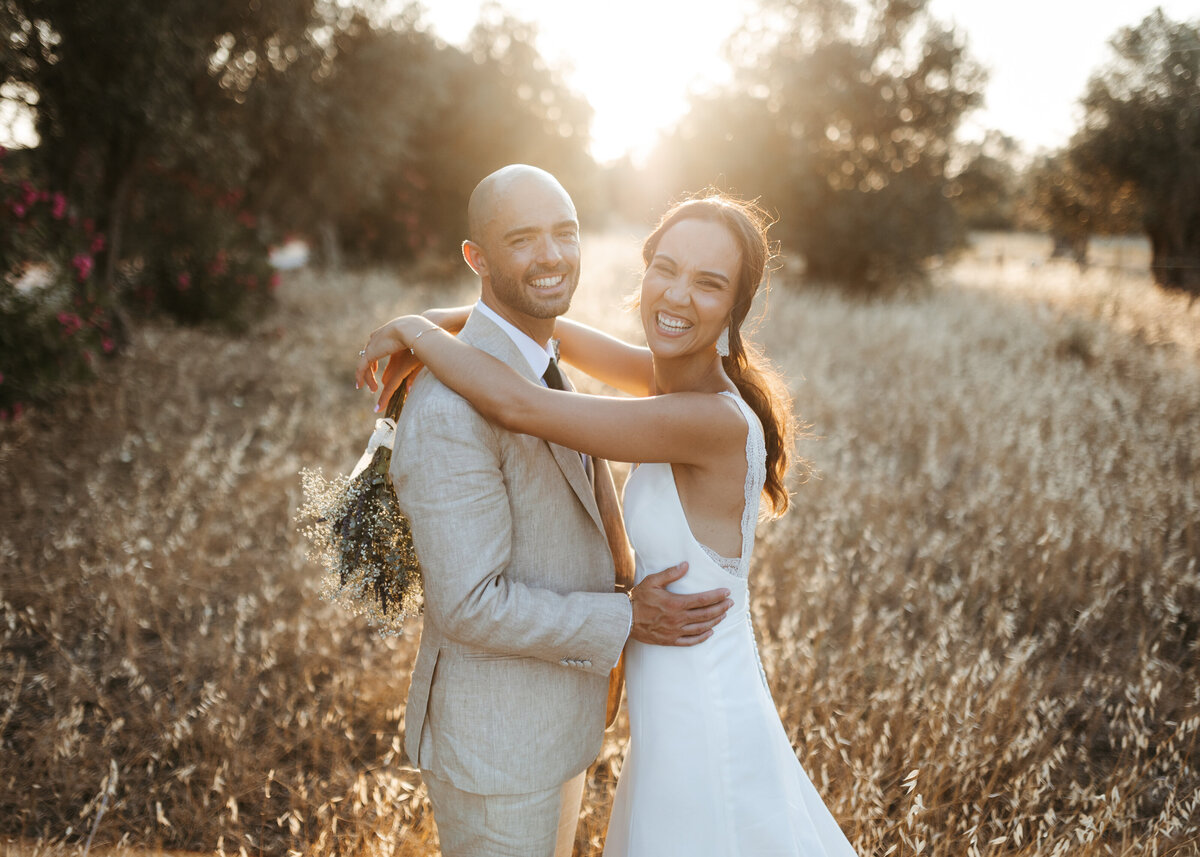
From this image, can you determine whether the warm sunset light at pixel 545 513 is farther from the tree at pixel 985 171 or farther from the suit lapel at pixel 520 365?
the tree at pixel 985 171

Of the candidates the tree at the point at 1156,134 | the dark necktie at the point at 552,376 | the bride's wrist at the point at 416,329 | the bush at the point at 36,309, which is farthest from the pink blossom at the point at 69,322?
the tree at the point at 1156,134

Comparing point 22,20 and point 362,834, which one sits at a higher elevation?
point 22,20

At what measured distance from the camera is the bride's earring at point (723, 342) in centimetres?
230

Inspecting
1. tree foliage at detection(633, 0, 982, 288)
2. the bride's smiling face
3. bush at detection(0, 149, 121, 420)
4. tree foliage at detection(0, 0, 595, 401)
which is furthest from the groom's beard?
tree foliage at detection(633, 0, 982, 288)

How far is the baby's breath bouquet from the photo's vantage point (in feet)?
6.96

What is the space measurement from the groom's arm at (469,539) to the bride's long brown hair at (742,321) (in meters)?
0.91

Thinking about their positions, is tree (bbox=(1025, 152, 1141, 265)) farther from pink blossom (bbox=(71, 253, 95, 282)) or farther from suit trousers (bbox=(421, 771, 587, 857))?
pink blossom (bbox=(71, 253, 95, 282))

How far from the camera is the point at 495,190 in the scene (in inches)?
80.7

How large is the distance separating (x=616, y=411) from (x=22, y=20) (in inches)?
320

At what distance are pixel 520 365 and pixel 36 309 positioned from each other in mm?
6550

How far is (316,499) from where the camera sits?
7.29 ft

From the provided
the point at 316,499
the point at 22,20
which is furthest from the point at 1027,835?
the point at 22,20

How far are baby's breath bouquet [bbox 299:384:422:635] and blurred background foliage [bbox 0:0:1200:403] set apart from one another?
6.30ft

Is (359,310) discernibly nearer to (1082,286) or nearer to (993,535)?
(993,535)
